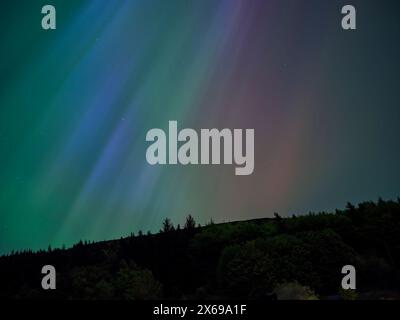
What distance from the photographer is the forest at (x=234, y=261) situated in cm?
938

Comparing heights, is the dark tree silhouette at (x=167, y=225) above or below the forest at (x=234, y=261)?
above

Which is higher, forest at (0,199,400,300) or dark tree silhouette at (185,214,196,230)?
dark tree silhouette at (185,214,196,230)

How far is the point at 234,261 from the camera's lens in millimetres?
9828

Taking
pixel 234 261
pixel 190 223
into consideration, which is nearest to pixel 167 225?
pixel 190 223

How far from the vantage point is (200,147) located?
949 cm

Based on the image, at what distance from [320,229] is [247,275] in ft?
4.68

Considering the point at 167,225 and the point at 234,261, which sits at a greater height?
the point at 167,225

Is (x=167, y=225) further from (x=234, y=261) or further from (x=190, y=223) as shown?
(x=234, y=261)

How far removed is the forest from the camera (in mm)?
9383

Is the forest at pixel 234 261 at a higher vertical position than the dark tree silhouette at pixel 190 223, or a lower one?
lower
